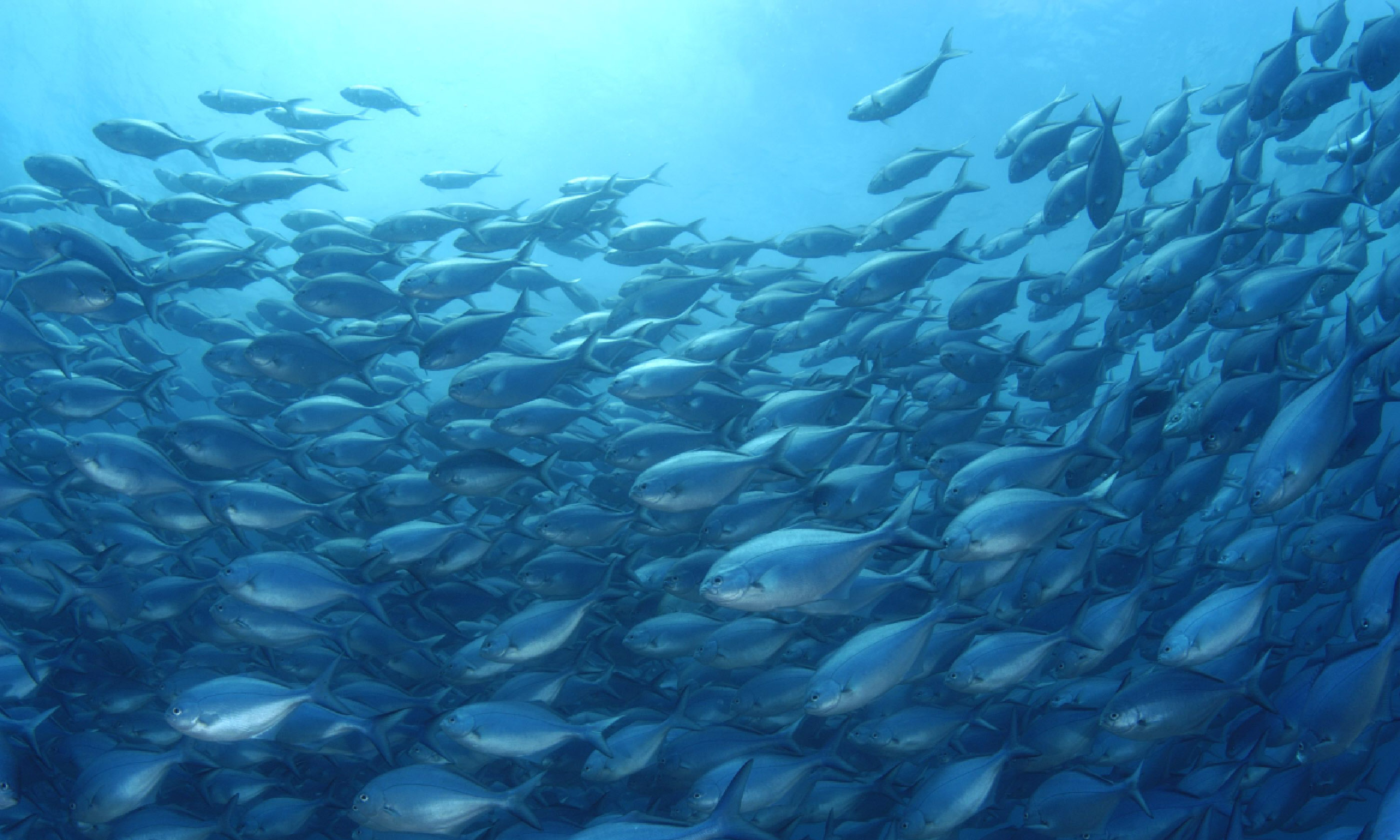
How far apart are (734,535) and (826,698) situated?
1.31m

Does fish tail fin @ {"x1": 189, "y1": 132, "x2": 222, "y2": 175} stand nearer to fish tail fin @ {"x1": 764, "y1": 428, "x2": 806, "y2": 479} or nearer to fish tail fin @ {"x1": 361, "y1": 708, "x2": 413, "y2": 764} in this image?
fish tail fin @ {"x1": 361, "y1": 708, "x2": 413, "y2": 764}

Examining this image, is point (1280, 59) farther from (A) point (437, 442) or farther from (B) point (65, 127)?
(B) point (65, 127)

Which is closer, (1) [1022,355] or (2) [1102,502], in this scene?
(2) [1102,502]

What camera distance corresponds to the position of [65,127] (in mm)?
27469

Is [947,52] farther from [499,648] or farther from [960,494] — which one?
[499,648]

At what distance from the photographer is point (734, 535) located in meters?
4.26

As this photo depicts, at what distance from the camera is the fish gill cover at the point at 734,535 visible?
3438 millimetres

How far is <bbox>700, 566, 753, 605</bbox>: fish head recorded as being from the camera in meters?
3.00

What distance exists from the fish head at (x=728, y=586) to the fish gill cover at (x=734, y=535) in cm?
1

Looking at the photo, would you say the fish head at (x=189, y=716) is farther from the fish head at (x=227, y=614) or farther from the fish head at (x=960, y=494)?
the fish head at (x=960, y=494)

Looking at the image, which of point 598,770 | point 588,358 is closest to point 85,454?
point 588,358

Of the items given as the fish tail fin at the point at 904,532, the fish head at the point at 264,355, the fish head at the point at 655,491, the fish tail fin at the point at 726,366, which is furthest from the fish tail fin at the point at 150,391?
the fish tail fin at the point at 904,532

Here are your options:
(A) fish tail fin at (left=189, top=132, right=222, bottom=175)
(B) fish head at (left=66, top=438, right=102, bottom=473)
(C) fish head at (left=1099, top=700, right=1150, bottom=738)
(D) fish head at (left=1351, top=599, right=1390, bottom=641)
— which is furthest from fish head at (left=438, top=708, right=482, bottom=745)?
(A) fish tail fin at (left=189, top=132, right=222, bottom=175)

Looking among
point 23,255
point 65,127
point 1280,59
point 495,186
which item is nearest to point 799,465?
point 1280,59
